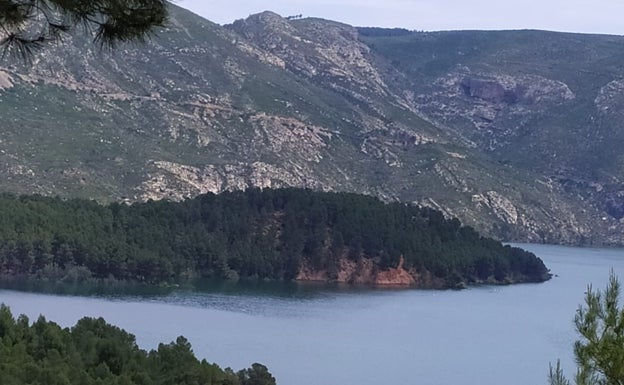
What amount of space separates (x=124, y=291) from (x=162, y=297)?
3096 millimetres

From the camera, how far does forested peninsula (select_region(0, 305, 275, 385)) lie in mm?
31103

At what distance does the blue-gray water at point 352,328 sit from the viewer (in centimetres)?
4869

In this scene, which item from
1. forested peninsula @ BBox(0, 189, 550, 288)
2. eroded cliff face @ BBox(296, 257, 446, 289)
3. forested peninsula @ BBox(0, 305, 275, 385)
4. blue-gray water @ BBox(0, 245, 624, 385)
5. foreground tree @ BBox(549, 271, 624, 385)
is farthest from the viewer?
eroded cliff face @ BBox(296, 257, 446, 289)

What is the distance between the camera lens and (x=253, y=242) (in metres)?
87.9

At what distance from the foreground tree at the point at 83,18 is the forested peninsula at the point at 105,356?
20.2 m

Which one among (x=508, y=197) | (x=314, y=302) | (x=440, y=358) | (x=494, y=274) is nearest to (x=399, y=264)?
(x=494, y=274)

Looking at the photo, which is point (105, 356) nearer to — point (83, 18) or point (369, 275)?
point (83, 18)

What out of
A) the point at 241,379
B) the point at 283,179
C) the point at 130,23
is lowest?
the point at 241,379

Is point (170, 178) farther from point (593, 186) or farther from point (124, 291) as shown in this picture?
point (593, 186)

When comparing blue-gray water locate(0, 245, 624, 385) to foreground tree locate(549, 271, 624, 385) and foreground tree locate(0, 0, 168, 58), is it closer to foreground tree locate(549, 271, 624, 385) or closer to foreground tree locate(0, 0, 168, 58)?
foreground tree locate(549, 271, 624, 385)

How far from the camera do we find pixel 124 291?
70.6 m

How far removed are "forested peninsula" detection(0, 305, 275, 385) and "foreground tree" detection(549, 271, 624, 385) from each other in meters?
18.8

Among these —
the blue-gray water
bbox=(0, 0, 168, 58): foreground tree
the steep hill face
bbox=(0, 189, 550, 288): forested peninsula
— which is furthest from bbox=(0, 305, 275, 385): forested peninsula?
the steep hill face

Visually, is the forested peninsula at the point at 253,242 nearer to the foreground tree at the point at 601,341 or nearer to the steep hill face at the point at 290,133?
the steep hill face at the point at 290,133
